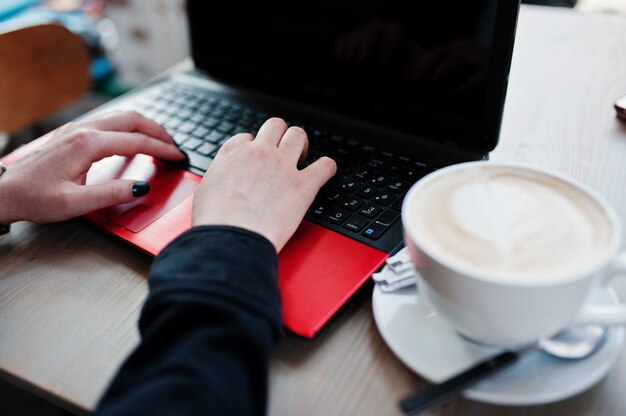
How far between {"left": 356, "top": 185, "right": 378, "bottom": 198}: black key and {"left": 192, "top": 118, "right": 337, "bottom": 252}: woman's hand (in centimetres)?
3

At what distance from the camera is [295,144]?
547 millimetres

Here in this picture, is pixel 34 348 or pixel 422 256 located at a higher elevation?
pixel 422 256

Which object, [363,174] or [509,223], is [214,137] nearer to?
[363,174]

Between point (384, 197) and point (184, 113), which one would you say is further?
point (184, 113)

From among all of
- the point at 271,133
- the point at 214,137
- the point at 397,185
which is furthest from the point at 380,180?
the point at 214,137

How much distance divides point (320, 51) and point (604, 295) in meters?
0.45

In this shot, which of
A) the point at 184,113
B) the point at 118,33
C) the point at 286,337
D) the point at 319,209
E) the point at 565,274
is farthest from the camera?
the point at 118,33

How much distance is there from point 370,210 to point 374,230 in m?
0.03

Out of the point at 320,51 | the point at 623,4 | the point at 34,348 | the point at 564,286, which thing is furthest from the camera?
the point at 623,4

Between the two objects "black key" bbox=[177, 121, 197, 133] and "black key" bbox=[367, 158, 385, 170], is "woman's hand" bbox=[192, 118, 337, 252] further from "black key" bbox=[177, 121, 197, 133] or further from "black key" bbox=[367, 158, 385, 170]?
"black key" bbox=[177, 121, 197, 133]

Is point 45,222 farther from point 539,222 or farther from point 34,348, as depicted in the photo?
point 539,222

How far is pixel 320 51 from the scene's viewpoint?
0.70m

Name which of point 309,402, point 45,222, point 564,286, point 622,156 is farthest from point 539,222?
point 45,222

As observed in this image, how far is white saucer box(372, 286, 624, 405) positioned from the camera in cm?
34
